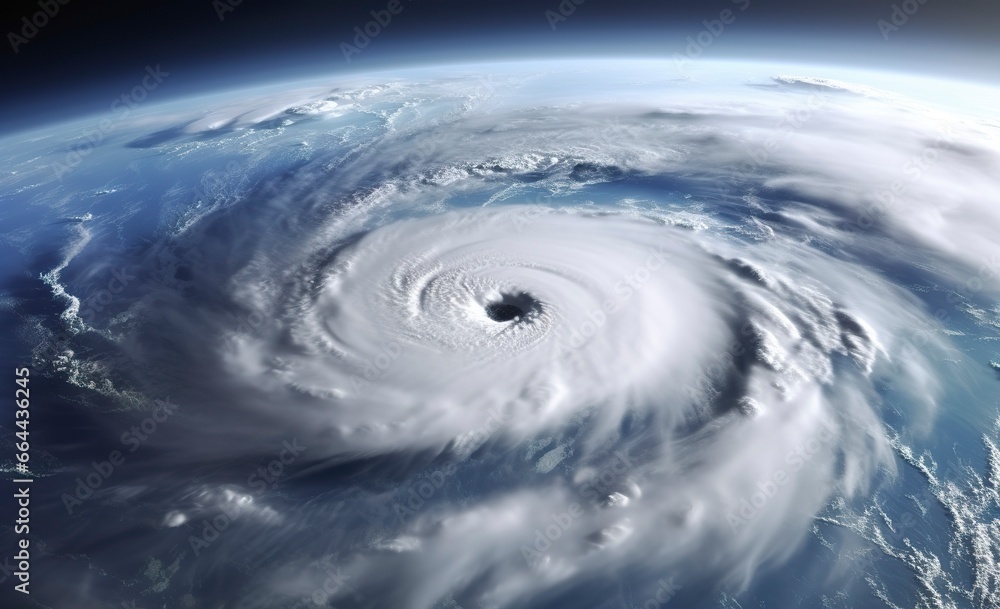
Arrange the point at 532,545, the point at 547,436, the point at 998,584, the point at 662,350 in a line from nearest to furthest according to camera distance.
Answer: the point at 998,584 < the point at 532,545 < the point at 547,436 < the point at 662,350

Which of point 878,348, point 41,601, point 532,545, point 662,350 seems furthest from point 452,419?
point 878,348

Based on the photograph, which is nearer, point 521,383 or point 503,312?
point 521,383

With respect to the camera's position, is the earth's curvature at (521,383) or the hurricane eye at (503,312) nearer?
the earth's curvature at (521,383)

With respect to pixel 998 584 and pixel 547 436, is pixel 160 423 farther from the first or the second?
pixel 998 584

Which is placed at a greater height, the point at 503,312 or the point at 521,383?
the point at 503,312

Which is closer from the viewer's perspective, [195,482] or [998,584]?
[998,584]

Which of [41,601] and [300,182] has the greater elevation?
[300,182]

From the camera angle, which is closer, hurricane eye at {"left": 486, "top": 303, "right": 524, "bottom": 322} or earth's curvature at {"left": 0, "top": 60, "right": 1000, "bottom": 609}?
earth's curvature at {"left": 0, "top": 60, "right": 1000, "bottom": 609}

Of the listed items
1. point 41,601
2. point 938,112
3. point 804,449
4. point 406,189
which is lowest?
point 41,601
